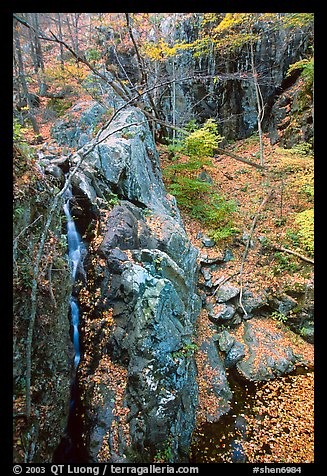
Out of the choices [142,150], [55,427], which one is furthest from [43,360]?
[142,150]

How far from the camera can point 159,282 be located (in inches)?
195

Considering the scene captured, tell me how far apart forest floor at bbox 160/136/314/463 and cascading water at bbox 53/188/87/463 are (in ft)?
7.99

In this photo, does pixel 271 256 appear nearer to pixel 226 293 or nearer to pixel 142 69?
pixel 226 293

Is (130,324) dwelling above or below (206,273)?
above

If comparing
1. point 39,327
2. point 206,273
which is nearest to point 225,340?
point 206,273

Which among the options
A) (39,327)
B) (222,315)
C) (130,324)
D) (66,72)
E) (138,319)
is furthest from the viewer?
(66,72)

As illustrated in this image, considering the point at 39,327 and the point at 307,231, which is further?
the point at 307,231

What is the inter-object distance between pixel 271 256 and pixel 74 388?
7037mm

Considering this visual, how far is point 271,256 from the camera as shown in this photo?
841 cm

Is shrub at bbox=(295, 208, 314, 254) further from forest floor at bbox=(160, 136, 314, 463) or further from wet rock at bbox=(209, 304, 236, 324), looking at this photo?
wet rock at bbox=(209, 304, 236, 324)

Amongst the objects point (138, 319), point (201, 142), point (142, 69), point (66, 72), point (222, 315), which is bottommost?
point (222, 315)

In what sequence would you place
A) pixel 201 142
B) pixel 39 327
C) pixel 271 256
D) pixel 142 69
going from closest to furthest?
pixel 39 327 < pixel 271 256 < pixel 201 142 < pixel 142 69

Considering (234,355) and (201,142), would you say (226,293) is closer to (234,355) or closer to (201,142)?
(234,355)

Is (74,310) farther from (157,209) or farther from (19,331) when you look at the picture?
(157,209)
